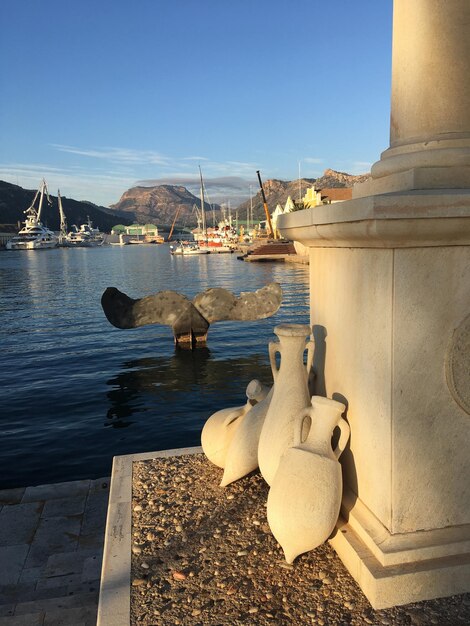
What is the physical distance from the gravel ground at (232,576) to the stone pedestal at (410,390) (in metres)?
0.12

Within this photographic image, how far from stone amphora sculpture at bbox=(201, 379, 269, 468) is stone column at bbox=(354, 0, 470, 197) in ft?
6.02

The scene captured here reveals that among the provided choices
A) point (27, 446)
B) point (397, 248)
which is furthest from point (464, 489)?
point (27, 446)

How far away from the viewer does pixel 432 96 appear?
2832 millimetres

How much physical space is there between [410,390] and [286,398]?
868mm

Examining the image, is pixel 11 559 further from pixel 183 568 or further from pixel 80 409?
pixel 80 409

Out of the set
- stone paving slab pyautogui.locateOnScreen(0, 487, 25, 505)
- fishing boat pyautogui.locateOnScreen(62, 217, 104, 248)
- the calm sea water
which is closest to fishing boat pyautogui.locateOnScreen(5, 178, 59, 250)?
fishing boat pyautogui.locateOnScreen(62, 217, 104, 248)

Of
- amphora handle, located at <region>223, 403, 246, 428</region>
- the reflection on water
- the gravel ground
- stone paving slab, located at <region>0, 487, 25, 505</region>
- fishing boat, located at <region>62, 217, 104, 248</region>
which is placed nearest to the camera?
the gravel ground

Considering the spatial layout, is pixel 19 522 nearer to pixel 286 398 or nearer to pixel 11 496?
pixel 11 496

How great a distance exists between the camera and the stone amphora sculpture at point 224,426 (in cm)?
400

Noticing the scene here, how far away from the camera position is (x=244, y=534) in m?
3.22

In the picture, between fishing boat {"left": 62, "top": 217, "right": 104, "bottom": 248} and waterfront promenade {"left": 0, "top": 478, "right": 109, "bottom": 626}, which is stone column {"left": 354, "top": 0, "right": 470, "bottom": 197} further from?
fishing boat {"left": 62, "top": 217, "right": 104, "bottom": 248}

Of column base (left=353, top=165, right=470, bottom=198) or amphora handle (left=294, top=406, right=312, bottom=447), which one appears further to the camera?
amphora handle (left=294, top=406, right=312, bottom=447)

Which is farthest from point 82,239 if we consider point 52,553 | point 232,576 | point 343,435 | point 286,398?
point 232,576

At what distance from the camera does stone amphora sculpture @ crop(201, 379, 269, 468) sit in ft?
13.1
